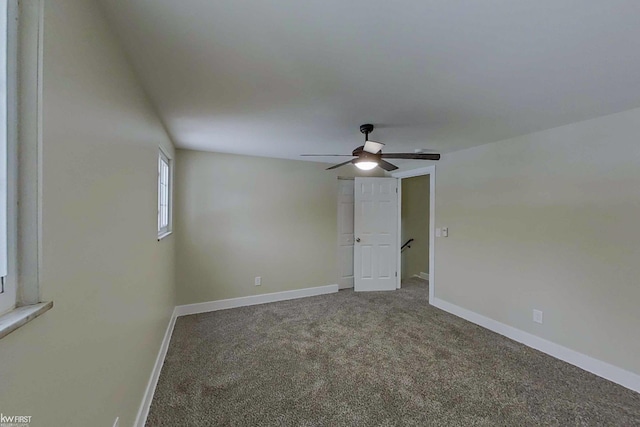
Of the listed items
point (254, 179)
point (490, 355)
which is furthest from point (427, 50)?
point (254, 179)

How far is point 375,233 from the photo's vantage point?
4.80 m

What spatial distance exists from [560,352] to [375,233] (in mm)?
2735

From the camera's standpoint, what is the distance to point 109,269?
1276mm

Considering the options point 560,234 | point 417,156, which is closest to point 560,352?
point 560,234

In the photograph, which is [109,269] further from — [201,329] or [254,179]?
[254,179]

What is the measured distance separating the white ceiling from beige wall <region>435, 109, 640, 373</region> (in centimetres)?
35

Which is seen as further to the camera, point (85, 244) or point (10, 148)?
point (85, 244)

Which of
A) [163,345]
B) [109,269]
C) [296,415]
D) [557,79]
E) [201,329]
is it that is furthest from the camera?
[201,329]

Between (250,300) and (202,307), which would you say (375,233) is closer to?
(250,300)

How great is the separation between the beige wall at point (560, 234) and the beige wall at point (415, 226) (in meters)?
2.12

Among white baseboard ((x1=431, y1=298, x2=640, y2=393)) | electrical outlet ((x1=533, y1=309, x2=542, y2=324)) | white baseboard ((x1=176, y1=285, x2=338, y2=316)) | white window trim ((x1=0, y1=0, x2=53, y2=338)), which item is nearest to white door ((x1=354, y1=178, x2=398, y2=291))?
white baseboard ((x1=176, y1=285, x2=338, y2=316))

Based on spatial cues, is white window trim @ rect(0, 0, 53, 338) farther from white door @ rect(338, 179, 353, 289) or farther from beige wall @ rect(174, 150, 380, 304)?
white door @ rect(338, 179, 353, 289)

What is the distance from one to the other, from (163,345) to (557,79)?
12.3 ft

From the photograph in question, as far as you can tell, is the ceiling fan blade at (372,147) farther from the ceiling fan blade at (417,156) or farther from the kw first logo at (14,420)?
the kw first logo at (14,420)
